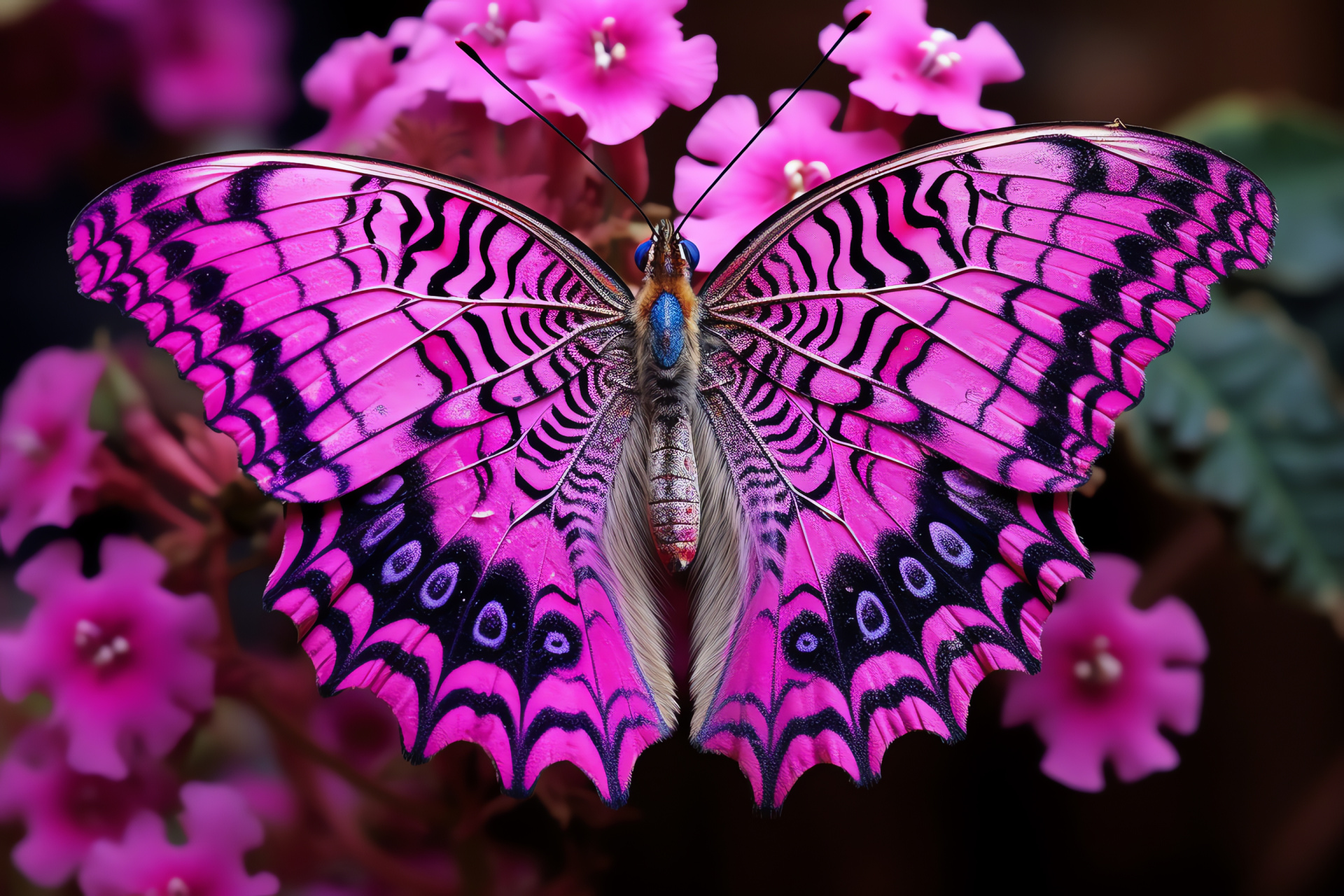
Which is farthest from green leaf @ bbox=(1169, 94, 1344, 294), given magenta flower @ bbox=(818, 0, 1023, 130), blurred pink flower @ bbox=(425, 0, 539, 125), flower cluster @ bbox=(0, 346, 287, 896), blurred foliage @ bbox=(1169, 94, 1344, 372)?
flower cluster @ bbox=(0, 346, 287, 896)

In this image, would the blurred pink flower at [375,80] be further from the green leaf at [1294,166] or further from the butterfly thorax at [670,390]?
the green leaf at [1294,166]

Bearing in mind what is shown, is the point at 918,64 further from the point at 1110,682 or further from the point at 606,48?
the point at 1110,682

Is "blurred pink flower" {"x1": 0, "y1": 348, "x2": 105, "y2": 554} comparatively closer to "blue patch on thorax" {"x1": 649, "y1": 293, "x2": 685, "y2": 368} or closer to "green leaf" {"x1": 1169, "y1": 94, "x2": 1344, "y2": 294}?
"blue patch on thorax" {"x1": 649, "y1": 293, "x2": 685, "y2": 368}

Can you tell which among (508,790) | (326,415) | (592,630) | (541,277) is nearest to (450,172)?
(541,277)

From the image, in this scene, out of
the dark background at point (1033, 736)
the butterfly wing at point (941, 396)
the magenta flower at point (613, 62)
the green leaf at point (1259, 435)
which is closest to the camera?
the butterfly wing at point (941, 396)

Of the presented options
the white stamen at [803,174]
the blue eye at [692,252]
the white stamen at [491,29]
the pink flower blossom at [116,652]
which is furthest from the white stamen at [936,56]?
the pink flower blossom at [116,652]

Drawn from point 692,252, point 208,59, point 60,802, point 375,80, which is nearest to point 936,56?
point 692,252

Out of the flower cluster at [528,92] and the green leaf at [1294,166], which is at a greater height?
the green leaf at [1294,166]
